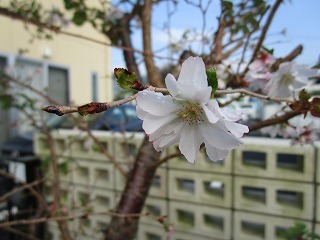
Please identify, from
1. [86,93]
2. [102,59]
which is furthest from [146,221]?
[102,59]

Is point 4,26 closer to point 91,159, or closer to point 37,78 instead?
point 37,78

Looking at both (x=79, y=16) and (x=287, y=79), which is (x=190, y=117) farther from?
(x=79, y=16)

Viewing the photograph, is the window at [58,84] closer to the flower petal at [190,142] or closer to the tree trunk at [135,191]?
the tree trunk at [135,191]

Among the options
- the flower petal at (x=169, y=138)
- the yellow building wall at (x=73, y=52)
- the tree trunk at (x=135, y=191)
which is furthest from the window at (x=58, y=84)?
the flower petal at (x=169, y=138)

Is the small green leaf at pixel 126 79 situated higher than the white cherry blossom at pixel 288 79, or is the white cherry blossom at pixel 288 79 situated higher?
the white cherry blossom at pixel 288 79

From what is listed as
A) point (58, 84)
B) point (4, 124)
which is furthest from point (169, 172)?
point (58, 84)

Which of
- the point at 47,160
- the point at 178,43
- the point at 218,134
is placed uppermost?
the point at 178,43
